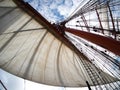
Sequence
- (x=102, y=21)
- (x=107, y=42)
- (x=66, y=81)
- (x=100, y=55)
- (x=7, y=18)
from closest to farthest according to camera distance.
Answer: (x=107, y=42) → (x=100, y=55) → (x=7, y=18) → (x=66, y=81) → (x=102, y=21)

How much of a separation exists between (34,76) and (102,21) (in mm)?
4202

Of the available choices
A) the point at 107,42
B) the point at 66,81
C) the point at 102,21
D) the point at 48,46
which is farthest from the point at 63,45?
the point at 107,42

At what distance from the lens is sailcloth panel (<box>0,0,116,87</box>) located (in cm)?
930

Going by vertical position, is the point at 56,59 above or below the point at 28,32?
below

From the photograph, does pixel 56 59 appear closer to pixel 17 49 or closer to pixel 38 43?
pixel 38 43

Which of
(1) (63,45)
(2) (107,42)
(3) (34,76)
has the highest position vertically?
(2) (107,42)

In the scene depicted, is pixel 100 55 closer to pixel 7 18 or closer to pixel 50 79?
pixel 50 79

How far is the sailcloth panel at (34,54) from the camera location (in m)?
9.30

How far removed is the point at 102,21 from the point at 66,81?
11.5 feet

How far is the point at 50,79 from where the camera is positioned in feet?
31.7

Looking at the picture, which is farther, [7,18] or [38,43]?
[38,43]

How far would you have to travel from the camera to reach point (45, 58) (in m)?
9.80

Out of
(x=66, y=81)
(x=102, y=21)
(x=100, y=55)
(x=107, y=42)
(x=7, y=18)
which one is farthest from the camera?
(x=102, y=21)

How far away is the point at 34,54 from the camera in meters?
9.75
